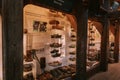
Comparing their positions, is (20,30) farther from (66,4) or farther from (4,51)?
(66,4)

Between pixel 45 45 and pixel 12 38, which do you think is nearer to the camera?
pixel 12 38

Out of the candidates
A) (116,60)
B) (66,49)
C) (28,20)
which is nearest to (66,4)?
(28,20)

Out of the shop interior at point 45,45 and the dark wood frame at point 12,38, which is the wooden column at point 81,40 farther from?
the dark wood frame at point 12,38

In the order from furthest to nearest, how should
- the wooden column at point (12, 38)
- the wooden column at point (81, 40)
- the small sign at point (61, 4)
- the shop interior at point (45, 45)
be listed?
the shop interior at point (45, 45) → the wooden column at point (81, 40) → the small sign at point (61, 4) → the wooden column at point (12, 38)

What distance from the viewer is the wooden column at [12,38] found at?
A: 2.66 m

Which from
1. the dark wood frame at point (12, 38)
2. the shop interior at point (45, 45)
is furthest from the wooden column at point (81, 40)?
the dark wood frame at point (12, 38)

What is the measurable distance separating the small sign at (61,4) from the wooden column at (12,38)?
0.92m

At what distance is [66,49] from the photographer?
8008 millimetres

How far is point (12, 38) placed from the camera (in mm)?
2729

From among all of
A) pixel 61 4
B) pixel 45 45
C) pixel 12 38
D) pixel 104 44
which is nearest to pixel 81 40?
pixel 61 4

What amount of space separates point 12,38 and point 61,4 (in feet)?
7.28

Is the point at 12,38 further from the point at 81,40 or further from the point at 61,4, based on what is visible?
the point at 81,40

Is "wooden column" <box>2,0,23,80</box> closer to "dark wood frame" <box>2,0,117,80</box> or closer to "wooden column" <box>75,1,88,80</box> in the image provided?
"dark wood frame" <box>2,0,117,80</box>

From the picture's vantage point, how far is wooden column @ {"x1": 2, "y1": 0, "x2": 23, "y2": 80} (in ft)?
8.74
